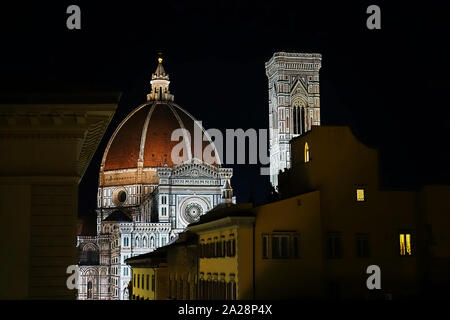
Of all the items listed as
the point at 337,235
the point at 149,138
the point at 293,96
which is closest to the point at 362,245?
the point at 337,235

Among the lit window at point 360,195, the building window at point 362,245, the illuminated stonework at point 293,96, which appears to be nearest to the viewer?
the building window at point 362,245

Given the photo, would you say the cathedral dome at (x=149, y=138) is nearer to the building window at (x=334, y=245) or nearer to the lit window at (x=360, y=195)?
the lit window at (x=360, y=195)

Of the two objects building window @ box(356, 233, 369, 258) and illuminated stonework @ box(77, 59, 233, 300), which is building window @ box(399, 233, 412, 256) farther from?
illuminated stonework @ box(77, 59, 233, 300)

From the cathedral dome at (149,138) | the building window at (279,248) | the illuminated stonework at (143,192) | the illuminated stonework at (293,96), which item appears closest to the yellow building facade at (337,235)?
the building window at (279,248)

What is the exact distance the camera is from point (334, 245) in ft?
130

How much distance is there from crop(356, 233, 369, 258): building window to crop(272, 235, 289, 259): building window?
342cm

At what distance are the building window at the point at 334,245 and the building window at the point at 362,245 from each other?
0.82 m

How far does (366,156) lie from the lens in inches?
1590

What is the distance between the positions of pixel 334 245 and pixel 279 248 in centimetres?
285

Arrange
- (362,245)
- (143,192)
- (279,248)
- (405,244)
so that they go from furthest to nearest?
(143,192) → (405,244) → (362,245) → (279,248)

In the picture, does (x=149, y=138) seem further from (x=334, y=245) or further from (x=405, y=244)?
(x=334, y=245)

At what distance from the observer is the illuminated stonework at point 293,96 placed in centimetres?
12825
